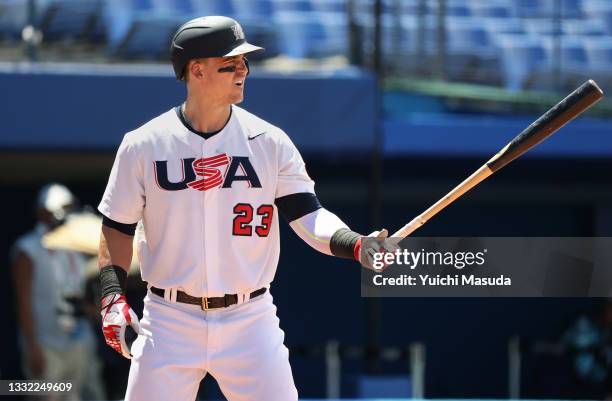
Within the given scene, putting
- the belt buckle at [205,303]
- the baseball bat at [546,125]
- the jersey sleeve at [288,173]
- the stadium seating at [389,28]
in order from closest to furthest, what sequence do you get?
the baseball bat at [546,125], the belt buckle at [205,303], the jersey sleeve at [288,173], the stadium seating at [389,28]

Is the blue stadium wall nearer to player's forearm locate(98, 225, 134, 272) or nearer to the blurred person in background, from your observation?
the blurred person in background

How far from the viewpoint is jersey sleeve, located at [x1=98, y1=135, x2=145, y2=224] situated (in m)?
3.60

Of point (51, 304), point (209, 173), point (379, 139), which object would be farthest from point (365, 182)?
point (209, 173)

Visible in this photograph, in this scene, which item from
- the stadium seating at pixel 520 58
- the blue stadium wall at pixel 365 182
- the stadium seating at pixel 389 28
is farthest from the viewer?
the stadium seating at pixel 520 58

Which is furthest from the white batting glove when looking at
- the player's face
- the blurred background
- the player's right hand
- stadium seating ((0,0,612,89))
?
stadium seating ((0,0,612,89))

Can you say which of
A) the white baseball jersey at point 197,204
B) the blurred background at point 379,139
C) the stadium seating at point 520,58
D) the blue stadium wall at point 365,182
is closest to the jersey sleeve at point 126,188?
the white baseball jersey at point 197,204

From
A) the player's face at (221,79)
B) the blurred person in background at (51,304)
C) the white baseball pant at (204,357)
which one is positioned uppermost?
the player's face at (221,79)

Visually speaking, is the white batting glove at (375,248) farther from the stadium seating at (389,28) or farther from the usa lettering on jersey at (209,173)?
the stadium seating at (389,28)

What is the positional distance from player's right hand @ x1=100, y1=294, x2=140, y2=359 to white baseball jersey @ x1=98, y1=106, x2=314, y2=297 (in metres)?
0.12

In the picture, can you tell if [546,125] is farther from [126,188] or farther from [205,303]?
[126,188]

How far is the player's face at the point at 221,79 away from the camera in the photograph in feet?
12.0

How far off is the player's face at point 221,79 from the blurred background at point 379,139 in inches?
138

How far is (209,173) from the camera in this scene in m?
3.59

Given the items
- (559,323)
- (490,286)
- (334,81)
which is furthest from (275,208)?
(559,323)
